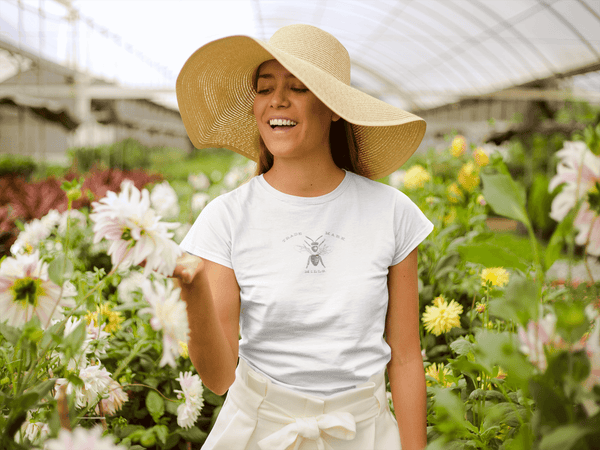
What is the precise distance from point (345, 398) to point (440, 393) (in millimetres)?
535

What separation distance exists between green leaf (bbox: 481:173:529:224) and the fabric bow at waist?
0.61 m

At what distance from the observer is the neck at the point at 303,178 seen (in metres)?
1.08

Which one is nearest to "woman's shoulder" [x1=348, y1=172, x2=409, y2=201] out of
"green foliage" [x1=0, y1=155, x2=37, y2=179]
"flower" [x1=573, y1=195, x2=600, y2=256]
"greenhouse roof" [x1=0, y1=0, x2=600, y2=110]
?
"flower" [x1=573, y1=195, x2=600, y2=256]

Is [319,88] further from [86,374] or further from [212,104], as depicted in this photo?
[86,374]

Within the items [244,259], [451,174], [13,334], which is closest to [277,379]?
[244,259]

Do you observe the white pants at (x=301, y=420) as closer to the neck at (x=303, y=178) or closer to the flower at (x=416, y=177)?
the neck at (x=303, y=178)

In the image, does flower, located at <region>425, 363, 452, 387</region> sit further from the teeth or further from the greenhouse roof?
the greenhouse roof

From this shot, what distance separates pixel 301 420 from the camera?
929 mm

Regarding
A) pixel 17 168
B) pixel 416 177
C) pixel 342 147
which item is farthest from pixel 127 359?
pixel 17 168

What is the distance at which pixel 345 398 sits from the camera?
957 mm

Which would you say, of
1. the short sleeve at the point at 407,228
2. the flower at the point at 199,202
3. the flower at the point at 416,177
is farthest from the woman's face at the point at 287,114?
the flower at the point at 199,202

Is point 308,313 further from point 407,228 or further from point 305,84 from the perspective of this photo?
point 305,84

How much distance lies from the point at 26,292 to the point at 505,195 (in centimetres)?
50

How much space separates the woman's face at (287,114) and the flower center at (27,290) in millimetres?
579
